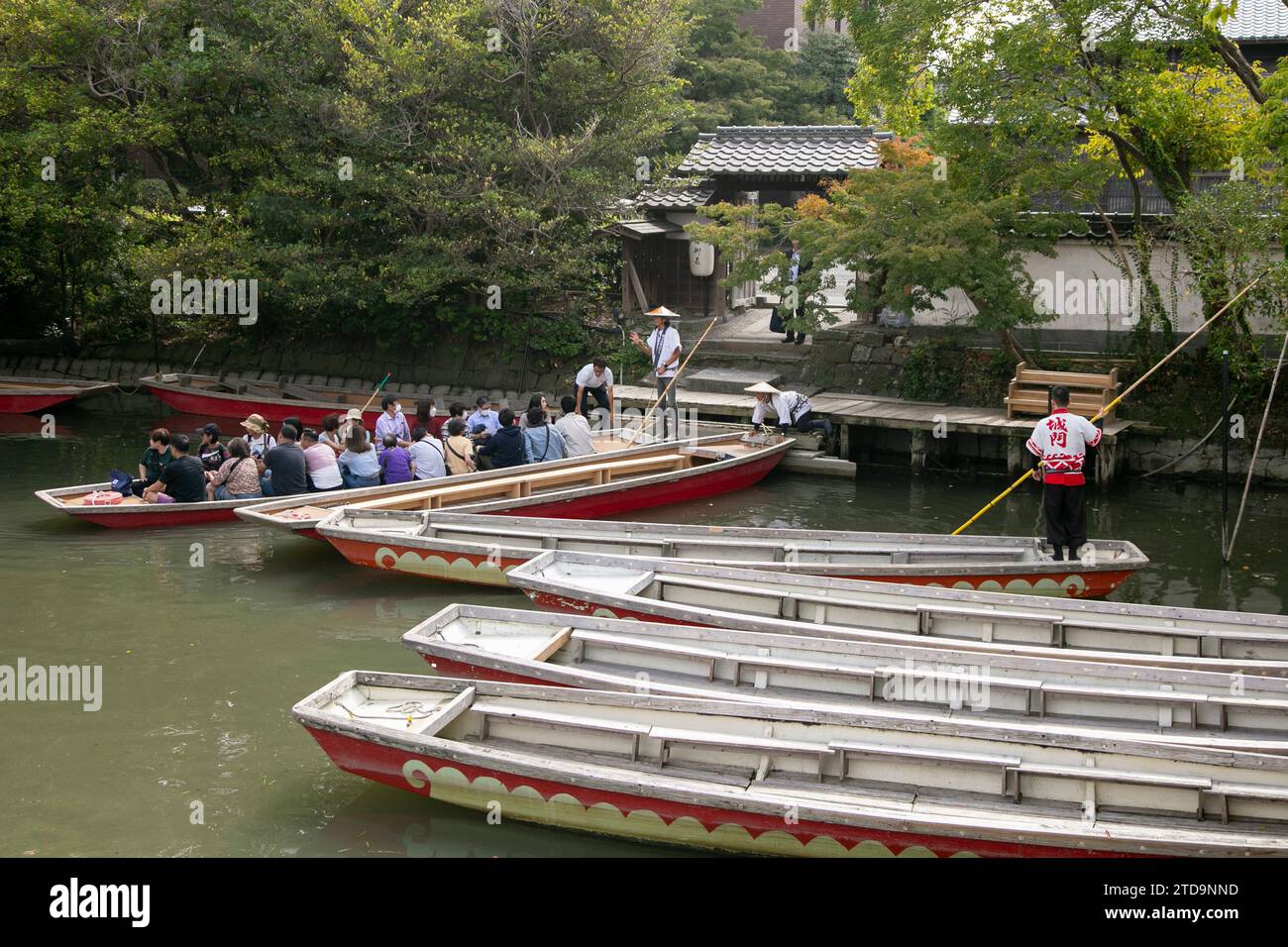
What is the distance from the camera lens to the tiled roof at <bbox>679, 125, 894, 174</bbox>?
2130 centimetres

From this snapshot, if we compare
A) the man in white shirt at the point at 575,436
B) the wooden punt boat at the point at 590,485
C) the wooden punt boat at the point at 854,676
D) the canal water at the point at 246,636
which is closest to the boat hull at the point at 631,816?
the canal water at the point at 246,636

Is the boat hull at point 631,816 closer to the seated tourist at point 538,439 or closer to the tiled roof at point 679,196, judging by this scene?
the seated tourist at point 538,439

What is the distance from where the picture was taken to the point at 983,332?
63.9 ft

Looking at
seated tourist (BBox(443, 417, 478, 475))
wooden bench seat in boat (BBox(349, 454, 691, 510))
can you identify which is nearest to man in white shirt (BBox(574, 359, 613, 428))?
wooden bench seat in boat (BBox(349, 454, 691, 510))

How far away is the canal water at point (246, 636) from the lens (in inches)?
280

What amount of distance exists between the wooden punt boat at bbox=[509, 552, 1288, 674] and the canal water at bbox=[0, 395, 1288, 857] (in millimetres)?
1842

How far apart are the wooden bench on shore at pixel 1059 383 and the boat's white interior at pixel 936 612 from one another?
8.07 meters

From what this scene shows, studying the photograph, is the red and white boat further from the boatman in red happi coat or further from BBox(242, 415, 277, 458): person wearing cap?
the boatman in red happi coat

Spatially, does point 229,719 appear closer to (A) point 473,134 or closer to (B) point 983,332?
(A) point 473,134

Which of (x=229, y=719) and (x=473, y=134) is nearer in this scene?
(x=229, y=719)

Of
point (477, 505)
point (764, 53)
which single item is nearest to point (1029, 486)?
point (477, 505)

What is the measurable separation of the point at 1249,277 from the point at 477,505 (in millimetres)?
10580

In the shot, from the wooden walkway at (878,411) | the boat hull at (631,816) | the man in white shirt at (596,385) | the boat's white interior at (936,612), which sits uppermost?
the man in white shirt at (596,385)

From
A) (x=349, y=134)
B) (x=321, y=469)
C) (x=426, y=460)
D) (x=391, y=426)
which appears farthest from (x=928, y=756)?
(x=349, y=134)
